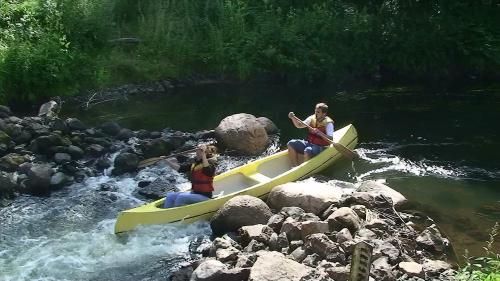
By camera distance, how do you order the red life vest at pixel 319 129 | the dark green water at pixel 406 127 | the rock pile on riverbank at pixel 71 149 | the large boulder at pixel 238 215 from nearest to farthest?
the large boulder at pixel 238 215 < the dark green water at pixel 406 127 < the rock pile on riverbank at pixel 71 149 < the red life vest at pixel 319 129

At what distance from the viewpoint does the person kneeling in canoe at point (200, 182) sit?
7883 millimetres

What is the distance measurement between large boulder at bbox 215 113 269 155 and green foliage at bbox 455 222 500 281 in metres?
4.66

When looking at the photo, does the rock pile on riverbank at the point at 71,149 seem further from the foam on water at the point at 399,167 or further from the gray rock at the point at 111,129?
the foam on water at the point at 399,167

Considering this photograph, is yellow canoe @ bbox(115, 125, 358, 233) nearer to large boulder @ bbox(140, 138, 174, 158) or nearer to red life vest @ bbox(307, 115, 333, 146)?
red life vest @ bbox(307, 115, 333, 146)

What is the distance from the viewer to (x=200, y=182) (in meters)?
8.10

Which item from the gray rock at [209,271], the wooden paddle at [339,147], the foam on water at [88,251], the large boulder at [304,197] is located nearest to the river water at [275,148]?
the foam on water at [88,251]

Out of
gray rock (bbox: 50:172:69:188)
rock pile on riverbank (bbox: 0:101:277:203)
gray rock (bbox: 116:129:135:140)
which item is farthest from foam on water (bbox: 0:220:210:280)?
gray rock (bbox: 116:129:135:140)

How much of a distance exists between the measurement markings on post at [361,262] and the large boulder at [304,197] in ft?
12.4

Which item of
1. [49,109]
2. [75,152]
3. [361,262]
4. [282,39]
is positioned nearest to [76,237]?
[75,152]

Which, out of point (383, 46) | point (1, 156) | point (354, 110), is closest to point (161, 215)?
point (1, 156)

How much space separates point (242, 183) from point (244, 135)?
1.87 metres

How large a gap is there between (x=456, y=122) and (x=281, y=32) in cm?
591

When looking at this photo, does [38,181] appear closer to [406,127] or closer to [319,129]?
[319,129]

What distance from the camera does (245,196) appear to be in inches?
307
